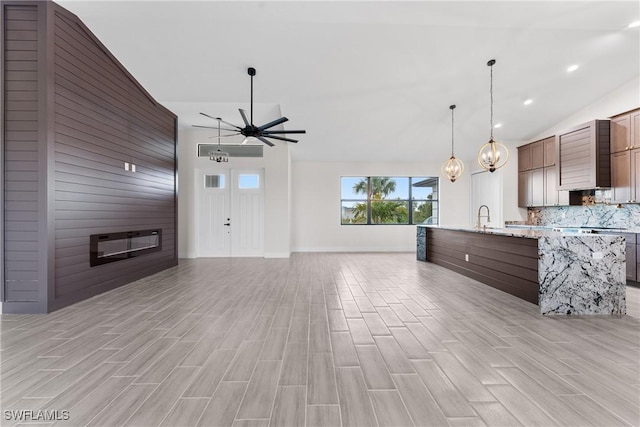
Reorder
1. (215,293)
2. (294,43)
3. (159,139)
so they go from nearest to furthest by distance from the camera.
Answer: (215,293)
(294,43)
(159,139)

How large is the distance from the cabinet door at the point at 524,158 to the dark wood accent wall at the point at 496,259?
3.28 m

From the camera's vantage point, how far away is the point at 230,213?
24.7 ft

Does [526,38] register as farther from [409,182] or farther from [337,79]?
[409,182]

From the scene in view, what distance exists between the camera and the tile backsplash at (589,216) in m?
5.16

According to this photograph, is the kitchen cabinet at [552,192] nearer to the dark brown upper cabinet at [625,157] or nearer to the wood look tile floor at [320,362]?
the dark brown upper cabinet at [625,157]

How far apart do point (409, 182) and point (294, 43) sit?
230 inches

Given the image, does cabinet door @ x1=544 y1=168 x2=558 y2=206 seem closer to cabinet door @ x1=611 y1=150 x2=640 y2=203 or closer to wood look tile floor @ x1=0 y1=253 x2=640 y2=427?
cabinet door @ x1=611 y1=150 x2=640 y2=203

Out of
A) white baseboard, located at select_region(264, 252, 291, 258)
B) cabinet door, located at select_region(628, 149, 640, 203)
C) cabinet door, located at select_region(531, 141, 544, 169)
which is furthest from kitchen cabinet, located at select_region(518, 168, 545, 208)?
white baseboard, located at select_region(264, 252, 291, 258)

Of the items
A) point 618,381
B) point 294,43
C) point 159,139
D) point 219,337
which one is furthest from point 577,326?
point 159,139

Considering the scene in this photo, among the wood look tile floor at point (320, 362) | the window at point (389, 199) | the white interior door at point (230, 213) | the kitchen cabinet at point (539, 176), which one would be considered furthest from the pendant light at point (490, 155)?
the white interior door at point (230, 213)

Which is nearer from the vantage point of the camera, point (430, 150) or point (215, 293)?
point (215, 293)

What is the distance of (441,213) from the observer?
878 centimetres

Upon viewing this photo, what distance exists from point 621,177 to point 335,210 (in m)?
6.23

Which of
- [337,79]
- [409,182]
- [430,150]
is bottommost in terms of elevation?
[409,182]
